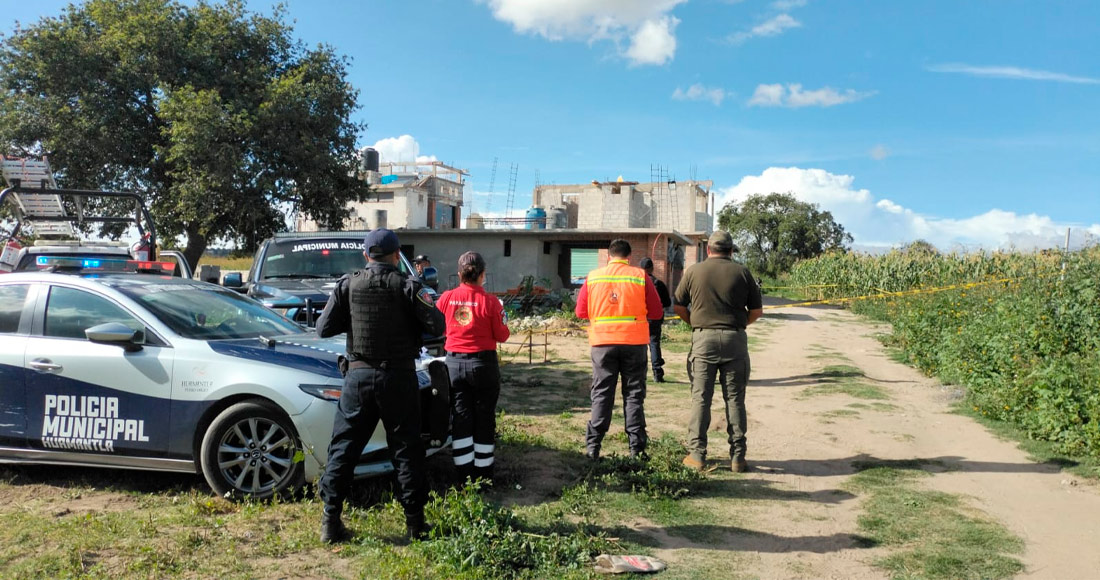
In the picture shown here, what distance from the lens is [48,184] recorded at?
10.3m

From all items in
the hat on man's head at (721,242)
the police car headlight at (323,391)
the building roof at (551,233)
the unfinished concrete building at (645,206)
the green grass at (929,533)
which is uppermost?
the unfinished concrete building at (645,206)

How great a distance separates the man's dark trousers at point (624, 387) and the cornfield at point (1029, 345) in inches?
154

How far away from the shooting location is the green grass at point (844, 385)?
31.2ft

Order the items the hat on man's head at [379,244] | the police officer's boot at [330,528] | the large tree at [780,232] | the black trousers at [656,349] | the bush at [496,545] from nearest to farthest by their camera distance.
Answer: the bush at [496,545] < the police officer's boot at [330,528] < the hat on man's head at [379,244] < the black trousers at [656,349] < the large tree at [780,232]

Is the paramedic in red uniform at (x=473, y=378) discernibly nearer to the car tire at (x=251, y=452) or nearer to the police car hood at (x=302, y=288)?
the car tire at (x=251, y=452)

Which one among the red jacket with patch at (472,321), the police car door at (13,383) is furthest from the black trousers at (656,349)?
the police car door at (13,383)

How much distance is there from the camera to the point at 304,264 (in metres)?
9.28

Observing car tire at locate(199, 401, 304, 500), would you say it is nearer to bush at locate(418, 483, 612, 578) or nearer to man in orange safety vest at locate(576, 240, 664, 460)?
bush at locate(418, 483, 612, 578)

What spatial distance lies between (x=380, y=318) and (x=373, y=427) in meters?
0.64

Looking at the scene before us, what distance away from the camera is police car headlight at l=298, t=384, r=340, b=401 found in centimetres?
456

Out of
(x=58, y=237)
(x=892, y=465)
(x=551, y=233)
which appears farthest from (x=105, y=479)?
(x=551, y=233)

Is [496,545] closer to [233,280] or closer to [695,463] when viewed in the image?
[695,463]

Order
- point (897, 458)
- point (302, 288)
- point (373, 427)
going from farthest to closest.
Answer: point (302, 288), point (897, 458), point (373, 427)

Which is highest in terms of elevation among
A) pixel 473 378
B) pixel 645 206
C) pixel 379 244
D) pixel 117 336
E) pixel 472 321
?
pixel 645 206
